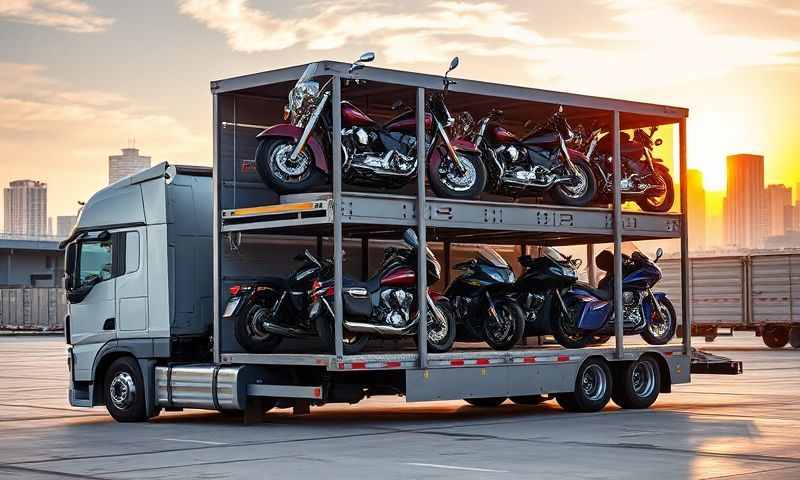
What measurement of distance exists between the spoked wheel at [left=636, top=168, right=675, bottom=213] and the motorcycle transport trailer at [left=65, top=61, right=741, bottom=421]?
37.2 inches

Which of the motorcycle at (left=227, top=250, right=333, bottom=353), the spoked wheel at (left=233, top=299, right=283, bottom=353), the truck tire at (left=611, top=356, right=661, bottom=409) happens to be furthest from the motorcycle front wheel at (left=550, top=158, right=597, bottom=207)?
the spoked wheel at (left=233, top=299, right=283, bottom=353)

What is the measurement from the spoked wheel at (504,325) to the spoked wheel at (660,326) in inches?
103

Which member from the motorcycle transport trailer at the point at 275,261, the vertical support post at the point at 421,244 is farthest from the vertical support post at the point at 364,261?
the vertical support post at the point at 421,244

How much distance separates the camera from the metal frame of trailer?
14773 millimetres

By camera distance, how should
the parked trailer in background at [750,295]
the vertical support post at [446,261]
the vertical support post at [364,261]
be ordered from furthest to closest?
the parked trailer in background at [750,295] < the vertical support post at [446,261] < the vertical support post at [364,261]

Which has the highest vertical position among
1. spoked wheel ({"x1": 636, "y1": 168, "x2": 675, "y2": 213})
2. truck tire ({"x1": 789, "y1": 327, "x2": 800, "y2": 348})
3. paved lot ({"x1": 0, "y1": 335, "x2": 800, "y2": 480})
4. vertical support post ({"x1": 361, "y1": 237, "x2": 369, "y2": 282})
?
spoked wheel ({"x1": 636, "y1": 168, "x2": 675, "y2": 213})

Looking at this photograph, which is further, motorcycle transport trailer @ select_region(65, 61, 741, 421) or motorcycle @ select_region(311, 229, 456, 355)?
motorcycle transport trailer @ select_region(65, 61, 741, 421)

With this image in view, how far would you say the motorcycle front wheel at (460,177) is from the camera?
16.2 m

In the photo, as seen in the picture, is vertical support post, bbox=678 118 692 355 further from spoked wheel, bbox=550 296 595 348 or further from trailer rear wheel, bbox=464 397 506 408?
trailer rear wheel, bbox=464 397 506 408

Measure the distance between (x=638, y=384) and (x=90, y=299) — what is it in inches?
294

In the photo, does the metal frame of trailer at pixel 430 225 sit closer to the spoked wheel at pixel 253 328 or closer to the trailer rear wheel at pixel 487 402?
the spoked wheel at pixel 253 328

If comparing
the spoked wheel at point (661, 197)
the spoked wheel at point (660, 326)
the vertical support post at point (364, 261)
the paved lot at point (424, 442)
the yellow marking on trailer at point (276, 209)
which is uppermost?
the spoked wheel at point (661, 197)

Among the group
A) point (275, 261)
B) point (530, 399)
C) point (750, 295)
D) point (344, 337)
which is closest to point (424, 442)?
point (344, 337)

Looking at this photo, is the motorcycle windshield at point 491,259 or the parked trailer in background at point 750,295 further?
the parked trailer in background at point 750,295
